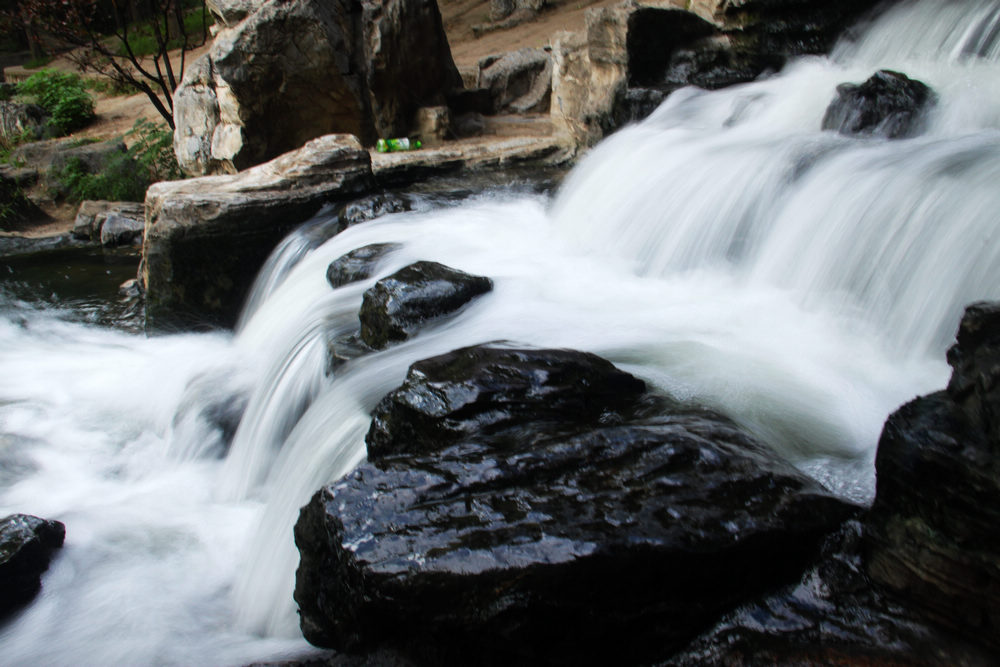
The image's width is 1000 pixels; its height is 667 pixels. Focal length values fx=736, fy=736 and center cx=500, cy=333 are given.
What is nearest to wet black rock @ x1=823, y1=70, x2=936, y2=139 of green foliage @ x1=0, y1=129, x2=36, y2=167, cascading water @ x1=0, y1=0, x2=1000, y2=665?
cascading water @ x1=0, y1=0, x2=1000, y2=665

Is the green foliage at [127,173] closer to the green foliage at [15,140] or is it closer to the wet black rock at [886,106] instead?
the green foliage at [15,140]

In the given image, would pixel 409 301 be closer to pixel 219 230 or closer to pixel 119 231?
pixel 219 230

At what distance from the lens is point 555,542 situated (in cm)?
189

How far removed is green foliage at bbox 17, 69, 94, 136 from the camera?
44.7 ft

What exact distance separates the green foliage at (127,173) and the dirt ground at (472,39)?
1.89 m

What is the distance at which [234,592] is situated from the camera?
3102 millimetres

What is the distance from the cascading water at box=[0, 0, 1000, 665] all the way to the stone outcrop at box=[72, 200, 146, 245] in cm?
385

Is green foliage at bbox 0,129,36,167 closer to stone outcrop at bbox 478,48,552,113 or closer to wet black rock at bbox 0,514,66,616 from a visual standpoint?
stone outcrop at bbox 478,48,552,113

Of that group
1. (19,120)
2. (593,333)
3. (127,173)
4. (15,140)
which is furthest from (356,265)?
(19,120)

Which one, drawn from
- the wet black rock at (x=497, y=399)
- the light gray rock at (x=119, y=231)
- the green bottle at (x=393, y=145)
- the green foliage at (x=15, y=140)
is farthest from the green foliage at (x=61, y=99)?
the wet black rock at (x=497, y=399)

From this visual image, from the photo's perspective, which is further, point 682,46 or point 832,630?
point 682,46

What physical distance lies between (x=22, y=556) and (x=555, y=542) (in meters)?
2.60

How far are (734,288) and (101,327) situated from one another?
569 cm

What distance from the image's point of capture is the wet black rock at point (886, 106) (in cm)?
460
